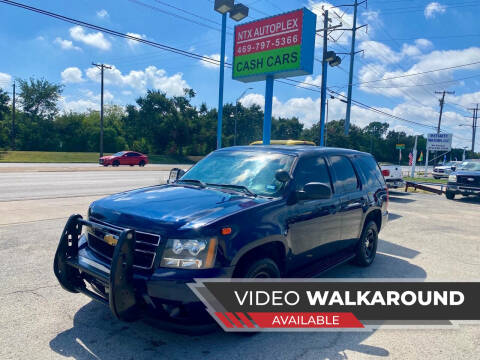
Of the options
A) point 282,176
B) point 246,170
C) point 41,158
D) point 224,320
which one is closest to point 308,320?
point 224,320

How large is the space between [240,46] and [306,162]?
51.0 feet

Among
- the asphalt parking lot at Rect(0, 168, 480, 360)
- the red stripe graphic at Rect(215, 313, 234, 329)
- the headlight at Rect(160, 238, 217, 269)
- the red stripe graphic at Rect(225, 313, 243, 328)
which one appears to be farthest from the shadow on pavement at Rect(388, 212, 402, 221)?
the headlight at Rect(160, 238, 217, 269)

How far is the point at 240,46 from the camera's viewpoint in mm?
18172

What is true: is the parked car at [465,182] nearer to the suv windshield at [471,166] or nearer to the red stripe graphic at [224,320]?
the suv windshield at [471,166]

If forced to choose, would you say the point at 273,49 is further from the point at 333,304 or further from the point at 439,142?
the point at 439,142

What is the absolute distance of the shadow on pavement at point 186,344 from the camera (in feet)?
9.70

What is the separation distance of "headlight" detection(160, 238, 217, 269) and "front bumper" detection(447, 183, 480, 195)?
16.1 metres

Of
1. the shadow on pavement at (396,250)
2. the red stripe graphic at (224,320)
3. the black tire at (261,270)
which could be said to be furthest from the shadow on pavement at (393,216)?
the red stripe graphic at (224,320)

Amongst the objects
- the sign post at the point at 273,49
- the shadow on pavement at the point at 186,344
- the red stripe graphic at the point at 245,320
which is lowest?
the shadow on pavement at the point at 186,344

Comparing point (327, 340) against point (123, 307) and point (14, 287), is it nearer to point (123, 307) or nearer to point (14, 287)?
point (123, 307)

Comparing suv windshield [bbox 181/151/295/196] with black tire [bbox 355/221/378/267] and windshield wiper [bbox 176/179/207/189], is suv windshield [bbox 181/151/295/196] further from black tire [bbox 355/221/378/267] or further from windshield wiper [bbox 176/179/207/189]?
black tire [bbox 355/221/378/267]

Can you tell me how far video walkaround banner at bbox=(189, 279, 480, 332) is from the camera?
2969mm

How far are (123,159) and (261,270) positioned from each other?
35346 mm

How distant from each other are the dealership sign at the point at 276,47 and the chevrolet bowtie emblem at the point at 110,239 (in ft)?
47.4
